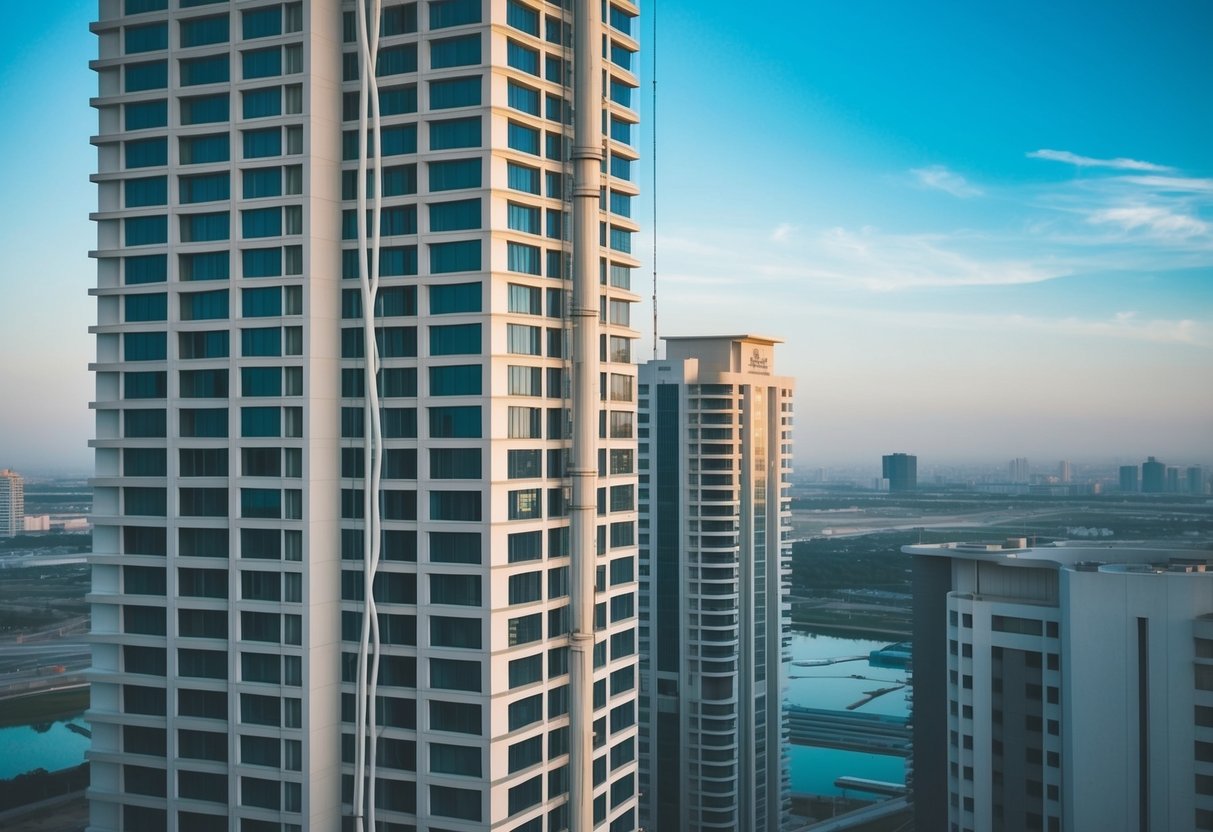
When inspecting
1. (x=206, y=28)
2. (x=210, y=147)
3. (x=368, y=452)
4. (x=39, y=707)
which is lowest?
(x=39, y=707)

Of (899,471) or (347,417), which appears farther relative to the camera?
(899,471)

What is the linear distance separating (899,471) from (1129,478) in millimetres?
61986

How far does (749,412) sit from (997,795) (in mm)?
19981

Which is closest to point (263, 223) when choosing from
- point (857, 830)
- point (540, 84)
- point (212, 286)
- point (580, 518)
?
point (212, 286)

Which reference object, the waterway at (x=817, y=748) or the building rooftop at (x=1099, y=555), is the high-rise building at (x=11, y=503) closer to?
the waterway at (x=817, y=748)

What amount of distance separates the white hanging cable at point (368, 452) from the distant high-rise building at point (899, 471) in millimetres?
84291

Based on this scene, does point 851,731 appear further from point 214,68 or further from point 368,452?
point 214,68

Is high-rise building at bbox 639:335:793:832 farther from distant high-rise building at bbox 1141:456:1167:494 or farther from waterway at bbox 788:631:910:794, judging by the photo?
distant high-rise building at bbox 1141:456:1167:494

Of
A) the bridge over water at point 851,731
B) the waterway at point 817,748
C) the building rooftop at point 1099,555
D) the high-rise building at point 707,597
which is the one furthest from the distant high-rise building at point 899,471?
the building rooftop at point 1099,555

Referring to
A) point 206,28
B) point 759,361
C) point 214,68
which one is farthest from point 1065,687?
point 759,361

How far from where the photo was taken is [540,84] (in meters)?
18.2

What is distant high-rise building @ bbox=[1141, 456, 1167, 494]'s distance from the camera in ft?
98.3

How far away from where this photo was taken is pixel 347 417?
60.3 ft

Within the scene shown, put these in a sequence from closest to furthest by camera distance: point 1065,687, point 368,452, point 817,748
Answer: point 368,452 → point 1065,687 → point 817,748
